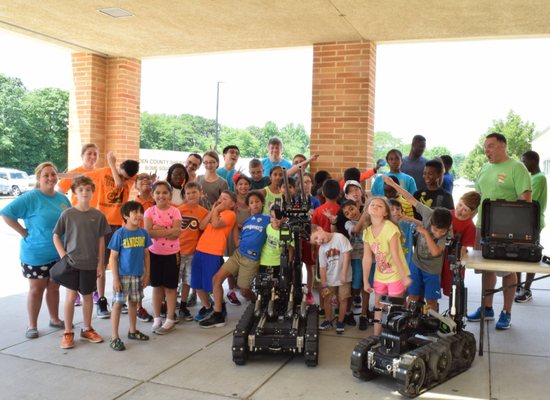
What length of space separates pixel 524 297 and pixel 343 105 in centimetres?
362

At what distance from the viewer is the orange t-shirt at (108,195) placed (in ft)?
19.2

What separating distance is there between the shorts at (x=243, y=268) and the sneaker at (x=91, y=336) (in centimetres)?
136

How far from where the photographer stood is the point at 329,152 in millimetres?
7949

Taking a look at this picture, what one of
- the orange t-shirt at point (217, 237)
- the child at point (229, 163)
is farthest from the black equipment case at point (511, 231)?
the child at point (229, 163)

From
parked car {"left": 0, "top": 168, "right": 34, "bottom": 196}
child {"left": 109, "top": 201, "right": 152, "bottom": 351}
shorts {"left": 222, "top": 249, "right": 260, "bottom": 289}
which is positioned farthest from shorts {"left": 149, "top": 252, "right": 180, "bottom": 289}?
parked car {"left": 0, "top": 168, "right": 34, "bottom": 196}

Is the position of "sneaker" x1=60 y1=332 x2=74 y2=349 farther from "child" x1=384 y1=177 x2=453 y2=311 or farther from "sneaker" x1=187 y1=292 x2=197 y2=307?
"child" x1=384 y1=177 x2=453 y2=311

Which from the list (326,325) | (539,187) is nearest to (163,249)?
(326,325)

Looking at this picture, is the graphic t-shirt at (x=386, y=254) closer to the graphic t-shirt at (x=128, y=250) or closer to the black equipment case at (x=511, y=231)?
the black equipment case at (x=511, y=231)

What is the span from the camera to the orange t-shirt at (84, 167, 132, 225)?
5.85 m

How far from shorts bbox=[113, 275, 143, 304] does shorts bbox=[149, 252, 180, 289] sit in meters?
0.37

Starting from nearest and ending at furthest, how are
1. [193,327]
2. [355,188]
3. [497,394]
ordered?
1. [497,394]
2. [193,327]
3. [355,188]

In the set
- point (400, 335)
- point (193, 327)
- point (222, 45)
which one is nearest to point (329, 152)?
point (222, 45)

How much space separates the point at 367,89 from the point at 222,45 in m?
Answer: 2.51

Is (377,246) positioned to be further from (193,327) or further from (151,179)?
(151,179)
